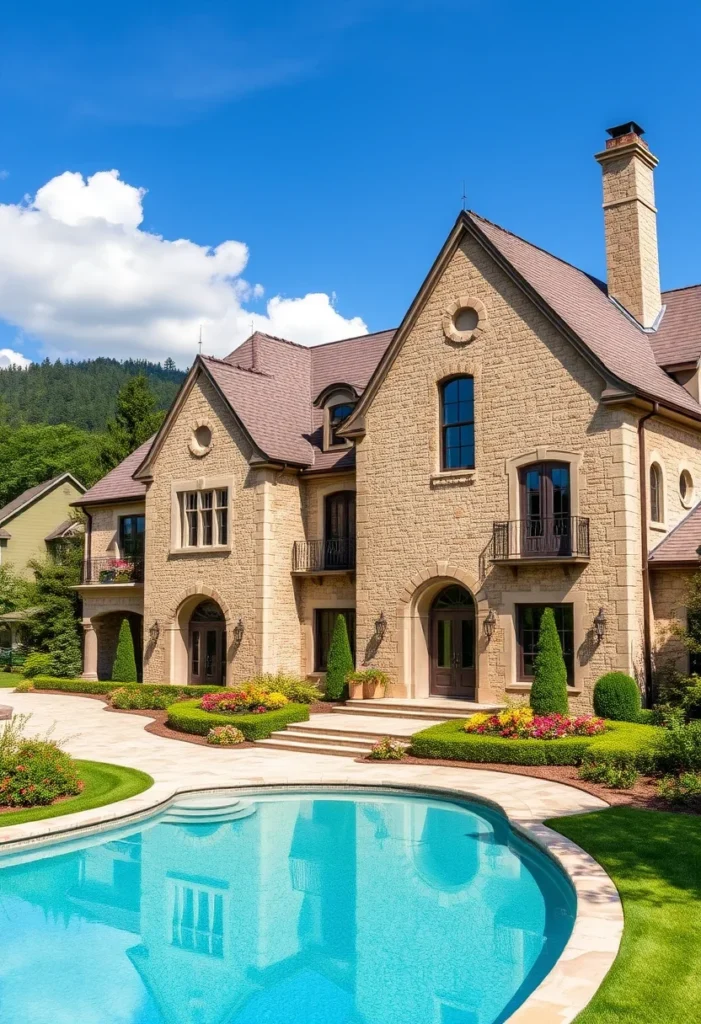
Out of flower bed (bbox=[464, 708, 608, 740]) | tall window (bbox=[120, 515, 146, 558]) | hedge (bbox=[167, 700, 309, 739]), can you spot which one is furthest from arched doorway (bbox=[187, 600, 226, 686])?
flower bed (bbox=[464, 708, 608, 740])

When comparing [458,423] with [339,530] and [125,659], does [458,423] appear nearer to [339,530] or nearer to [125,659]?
[339,530]

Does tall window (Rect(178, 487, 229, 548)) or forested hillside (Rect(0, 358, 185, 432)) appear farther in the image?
forested hillside (Rect(0, 358, 185, 432))

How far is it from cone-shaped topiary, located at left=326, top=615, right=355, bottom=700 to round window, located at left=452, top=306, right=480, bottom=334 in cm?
868

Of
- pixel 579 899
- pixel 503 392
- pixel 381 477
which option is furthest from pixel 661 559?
pixel 579 899

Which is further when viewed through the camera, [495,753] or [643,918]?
[495,753]

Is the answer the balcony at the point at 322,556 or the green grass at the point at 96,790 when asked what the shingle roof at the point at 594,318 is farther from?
the green grass at the point at 96,790

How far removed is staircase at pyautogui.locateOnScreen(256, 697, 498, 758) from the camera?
67.3 ft

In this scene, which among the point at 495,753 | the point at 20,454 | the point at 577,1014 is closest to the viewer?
the point at 577,1014

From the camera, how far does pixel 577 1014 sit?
693 centimetres

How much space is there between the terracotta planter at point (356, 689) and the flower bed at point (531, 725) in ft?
19.2

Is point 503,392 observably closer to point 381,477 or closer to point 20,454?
point 381,477

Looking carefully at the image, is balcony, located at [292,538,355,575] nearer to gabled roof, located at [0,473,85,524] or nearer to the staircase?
the staircase

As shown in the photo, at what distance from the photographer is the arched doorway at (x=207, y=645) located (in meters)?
29.9

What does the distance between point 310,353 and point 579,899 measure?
88.1 feet
